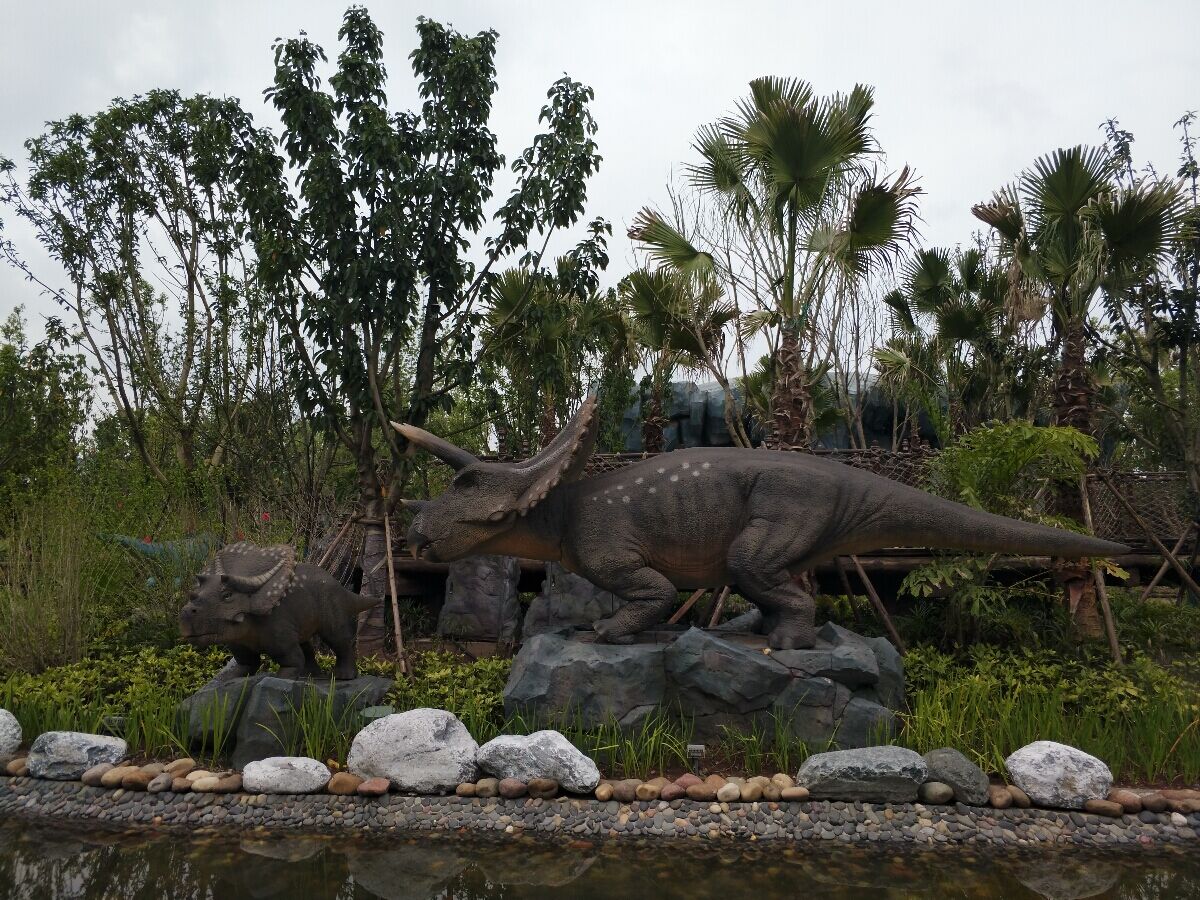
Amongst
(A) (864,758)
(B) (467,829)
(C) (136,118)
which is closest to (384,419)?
(B) (467,829)

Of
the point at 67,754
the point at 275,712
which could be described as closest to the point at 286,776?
the point at 275,712

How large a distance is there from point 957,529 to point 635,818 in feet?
8.31

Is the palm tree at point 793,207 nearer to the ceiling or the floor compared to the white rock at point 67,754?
nearer to the ceiling

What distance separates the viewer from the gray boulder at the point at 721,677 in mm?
4637

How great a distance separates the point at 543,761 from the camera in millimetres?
4109

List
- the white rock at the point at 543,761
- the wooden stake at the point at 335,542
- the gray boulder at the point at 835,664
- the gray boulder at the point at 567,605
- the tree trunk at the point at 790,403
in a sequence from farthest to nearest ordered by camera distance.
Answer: the gray boulder at the point at 567,605 < the tree trunk at the point at 790,403 < the wooden stake at the point at 335,542 < the gray boulder at the point at 835,664 < the white rock at the point at 543,761

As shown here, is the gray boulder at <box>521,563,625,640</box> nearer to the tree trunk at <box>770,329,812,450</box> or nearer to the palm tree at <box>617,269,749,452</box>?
the tree trunk at <box>770,329,812,450</box>

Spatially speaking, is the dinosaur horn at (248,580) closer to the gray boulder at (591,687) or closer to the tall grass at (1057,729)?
the gray boulder at (591,687)

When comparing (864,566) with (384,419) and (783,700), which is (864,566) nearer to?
(783,700)

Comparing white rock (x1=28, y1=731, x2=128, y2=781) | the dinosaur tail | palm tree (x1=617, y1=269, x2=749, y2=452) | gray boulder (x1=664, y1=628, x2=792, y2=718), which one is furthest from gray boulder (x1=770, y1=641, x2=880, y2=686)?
palm tree (x1=617, y1=269, x2=749, y2=452)

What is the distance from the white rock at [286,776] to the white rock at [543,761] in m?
0.77

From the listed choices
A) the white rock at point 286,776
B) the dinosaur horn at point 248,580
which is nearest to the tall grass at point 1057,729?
the white rock at point 286,776

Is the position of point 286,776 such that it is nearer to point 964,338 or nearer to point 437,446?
point 437,446

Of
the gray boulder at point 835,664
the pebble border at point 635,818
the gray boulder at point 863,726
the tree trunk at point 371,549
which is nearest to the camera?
the pebble border at point 635,818
